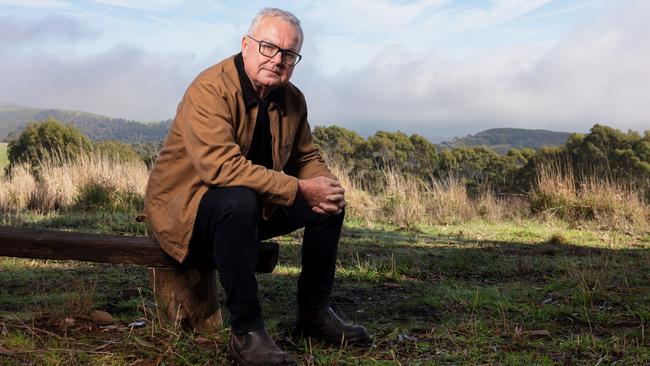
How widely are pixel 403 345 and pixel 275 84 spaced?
133 cm

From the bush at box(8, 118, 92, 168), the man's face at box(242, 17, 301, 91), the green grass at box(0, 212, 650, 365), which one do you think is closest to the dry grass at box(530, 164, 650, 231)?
the green grass at box(0, 212, 650, 365)

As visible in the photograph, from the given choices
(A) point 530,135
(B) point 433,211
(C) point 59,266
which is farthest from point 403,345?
(A) point 530,135

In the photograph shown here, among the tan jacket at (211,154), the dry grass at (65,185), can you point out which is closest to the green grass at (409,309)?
the tan jacket at (211,154)

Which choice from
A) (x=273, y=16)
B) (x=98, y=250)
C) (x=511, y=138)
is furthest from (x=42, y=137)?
(x=511, y=138)

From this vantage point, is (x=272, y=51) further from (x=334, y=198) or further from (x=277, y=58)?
(x=334, y=198)

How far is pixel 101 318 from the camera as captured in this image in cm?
330

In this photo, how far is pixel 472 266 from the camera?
5.78 metres

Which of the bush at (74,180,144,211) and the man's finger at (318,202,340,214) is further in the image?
the bush at (74,180,144,211)

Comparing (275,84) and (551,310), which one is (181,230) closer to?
(275,84)

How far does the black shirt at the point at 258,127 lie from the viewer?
116 inches

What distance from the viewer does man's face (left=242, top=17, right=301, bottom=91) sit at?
2.88 meters

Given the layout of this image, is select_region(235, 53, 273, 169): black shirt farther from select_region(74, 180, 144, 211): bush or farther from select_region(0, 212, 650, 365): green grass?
select_region(74, 180, 144, 211): bush

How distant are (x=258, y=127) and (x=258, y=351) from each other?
101 centimetres

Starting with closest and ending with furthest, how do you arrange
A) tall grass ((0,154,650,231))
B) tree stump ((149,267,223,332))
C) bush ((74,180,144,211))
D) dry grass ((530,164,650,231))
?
tree stump ((149,267,223,332)), bush ((74,180,144,211)), tall grass ((0,154,650,231)), dry grass ((530,164,650,231))
